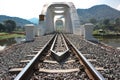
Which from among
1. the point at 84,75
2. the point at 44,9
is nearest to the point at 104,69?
the point at 84,75

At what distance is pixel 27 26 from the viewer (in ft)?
67.9

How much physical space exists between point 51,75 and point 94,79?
1140 millimetres

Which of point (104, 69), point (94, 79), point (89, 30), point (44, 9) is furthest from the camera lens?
point (44, 9)

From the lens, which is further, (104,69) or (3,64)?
(3,64)

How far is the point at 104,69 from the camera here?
6.64m

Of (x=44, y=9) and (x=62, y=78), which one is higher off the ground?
(x=44, y=9)

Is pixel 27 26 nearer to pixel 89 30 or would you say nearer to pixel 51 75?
pixel 89 30

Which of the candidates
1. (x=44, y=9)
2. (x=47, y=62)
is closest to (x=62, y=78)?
(x=47, y=62)

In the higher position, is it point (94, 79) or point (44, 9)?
point (44, 9)

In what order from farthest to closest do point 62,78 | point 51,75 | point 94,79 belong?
point 51,75 < point 62,78 < point 94,79

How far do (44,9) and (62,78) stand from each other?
37142mm

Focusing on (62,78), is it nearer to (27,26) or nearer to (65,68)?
(65,68)

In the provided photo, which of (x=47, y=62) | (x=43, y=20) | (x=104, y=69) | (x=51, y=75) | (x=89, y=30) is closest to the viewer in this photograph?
(x=51, y=75)

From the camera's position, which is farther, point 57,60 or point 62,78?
point 57,60
